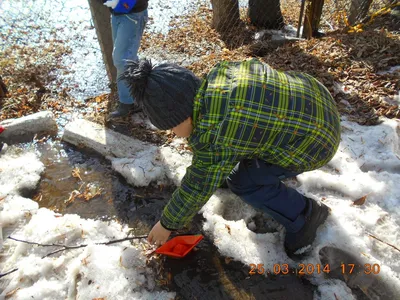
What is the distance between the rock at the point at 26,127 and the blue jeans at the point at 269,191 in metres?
2.00

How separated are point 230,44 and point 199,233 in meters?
3.41

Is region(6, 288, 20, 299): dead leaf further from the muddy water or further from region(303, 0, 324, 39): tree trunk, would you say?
region(303, 0, 324, 39): tree trunk

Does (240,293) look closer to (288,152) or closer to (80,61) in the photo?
(288,152)

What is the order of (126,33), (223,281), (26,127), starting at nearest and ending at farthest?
(223,281) → (126,33) → (26,127)

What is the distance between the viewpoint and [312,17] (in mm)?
4293

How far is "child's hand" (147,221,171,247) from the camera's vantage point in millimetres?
1881

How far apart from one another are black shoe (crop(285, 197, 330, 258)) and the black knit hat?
1.06 meters

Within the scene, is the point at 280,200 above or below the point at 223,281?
above

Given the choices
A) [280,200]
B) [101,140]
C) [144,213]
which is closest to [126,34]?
[101,140]

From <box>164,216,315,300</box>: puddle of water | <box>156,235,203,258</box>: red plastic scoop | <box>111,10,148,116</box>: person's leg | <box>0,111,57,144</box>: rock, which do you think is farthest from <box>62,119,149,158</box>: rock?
<box>164,216,315,300</box>: puddle of water

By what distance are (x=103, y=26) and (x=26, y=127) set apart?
1.25m

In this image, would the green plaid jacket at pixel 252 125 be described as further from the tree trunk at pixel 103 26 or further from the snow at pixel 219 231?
the tree trunk at pixel 103 26

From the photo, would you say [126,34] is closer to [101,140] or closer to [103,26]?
[103,26]

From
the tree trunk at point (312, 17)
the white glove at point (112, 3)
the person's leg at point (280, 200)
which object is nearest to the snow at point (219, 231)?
the person's leg at point (280, 200)
